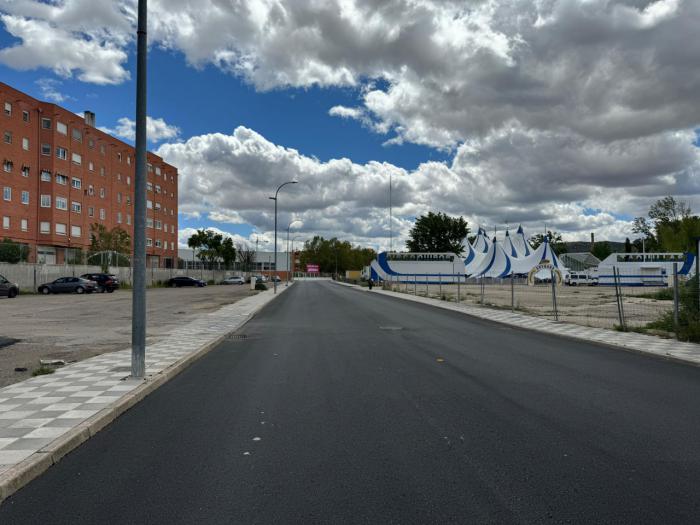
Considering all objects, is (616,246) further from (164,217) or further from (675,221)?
(164,217)

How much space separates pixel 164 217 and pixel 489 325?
7194cm

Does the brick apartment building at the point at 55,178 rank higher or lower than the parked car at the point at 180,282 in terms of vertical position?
higher

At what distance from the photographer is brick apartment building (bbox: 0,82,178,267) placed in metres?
49.2

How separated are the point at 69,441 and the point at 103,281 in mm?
42827

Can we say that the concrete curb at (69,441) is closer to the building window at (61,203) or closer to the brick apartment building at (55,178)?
the brick apartment building at (55,178)

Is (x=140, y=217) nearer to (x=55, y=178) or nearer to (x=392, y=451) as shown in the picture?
(x=392, y=451)

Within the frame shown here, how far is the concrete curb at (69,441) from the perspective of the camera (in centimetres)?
410

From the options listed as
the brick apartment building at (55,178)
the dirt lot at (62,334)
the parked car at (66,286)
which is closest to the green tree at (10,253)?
the parked car at (66,286)

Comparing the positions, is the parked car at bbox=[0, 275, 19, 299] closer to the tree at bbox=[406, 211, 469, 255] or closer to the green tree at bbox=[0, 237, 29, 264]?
the green tree at bbox=[0, 237, 29, 264]

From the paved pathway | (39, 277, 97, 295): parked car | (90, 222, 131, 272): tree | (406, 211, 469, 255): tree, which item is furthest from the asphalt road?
(406, 211, 469, 255): tree

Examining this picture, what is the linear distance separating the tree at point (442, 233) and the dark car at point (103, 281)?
7519 cm

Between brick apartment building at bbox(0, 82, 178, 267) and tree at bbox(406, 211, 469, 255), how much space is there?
2348 inches

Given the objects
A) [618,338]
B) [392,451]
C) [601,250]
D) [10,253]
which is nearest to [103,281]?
[10,253]

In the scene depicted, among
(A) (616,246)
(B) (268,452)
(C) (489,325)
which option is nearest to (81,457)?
(B) (268,452)
